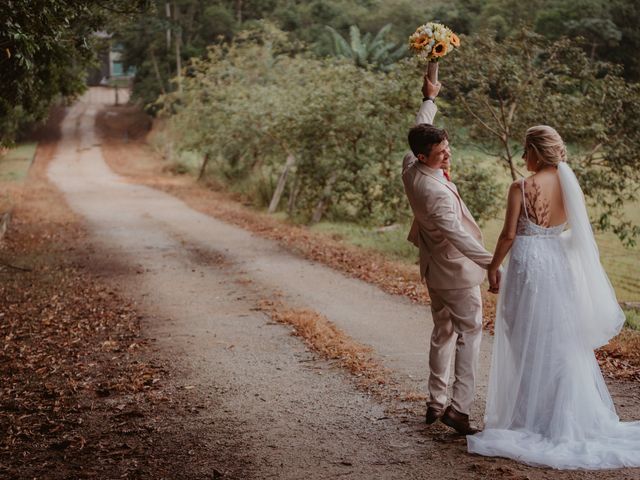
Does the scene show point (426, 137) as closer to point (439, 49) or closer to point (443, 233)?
point (443, 233)

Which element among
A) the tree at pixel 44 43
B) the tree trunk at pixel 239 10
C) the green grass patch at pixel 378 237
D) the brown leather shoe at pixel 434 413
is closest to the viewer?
the brown leather shoe at pixel 434 413

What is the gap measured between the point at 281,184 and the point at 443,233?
16645 mm

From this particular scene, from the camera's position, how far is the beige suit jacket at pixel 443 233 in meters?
4.89

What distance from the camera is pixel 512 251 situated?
500 centimetres

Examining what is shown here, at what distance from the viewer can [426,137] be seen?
4961 mm

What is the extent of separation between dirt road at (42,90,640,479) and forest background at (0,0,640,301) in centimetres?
307

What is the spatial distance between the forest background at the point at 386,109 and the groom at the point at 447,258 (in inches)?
198

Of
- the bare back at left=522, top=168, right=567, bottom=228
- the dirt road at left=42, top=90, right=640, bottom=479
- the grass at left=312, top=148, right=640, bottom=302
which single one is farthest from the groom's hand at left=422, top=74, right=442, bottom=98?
the grass at left=312, top=148, right=640, bottom=302

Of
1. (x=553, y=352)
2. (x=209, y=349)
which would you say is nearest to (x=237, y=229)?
(x=209, y=349)

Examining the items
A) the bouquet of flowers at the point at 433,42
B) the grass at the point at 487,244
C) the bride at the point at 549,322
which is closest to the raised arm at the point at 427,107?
the bouquet of flowers at the point at 433,42

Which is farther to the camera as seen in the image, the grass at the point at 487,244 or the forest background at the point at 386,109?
the grass at the point at 487,244

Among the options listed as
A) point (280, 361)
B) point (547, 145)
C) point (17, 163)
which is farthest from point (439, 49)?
point (17, 163)

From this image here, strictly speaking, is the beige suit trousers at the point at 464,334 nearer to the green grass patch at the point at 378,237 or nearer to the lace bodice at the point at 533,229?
the lace bodice at the point at 533,229

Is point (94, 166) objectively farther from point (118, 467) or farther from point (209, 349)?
point (118, 467)
